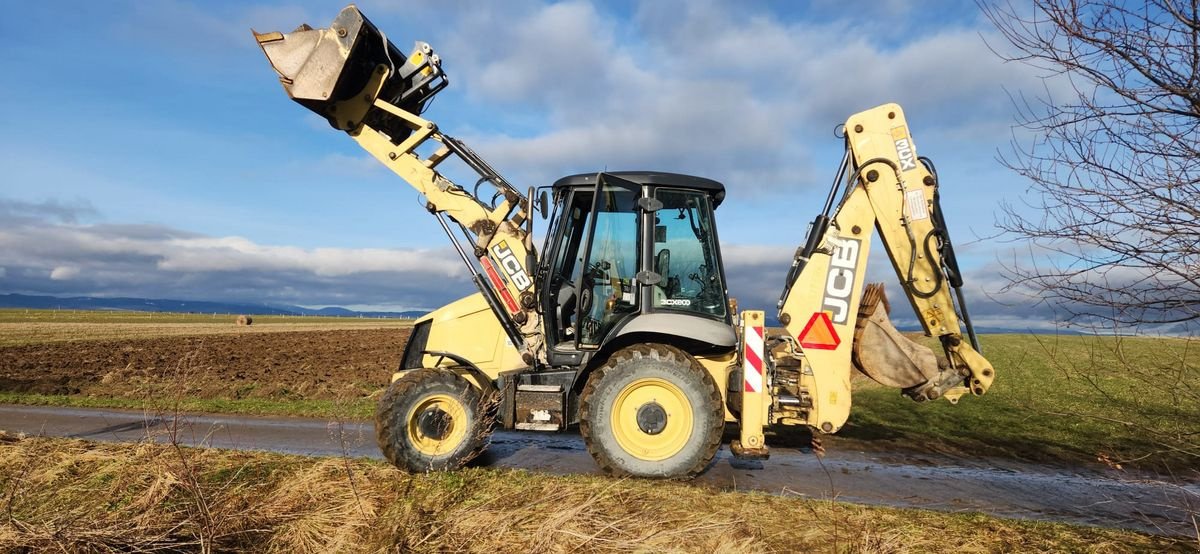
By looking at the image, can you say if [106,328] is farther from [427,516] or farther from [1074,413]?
[1074,413]

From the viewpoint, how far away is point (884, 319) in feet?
21.9

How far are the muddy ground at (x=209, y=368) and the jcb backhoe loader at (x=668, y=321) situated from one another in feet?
10.0

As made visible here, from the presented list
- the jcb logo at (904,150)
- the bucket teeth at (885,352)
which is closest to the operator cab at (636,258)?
the bucket teeth at (885,352)

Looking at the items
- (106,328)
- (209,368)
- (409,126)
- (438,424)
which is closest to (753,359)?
(438,424)

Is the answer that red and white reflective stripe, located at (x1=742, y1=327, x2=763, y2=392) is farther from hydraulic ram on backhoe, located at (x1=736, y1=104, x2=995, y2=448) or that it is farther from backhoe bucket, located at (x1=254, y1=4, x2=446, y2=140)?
backhoe bucket, located at (x1=254, y1=4, x2=446, y2=140)

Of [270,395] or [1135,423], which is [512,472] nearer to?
[1135,423]

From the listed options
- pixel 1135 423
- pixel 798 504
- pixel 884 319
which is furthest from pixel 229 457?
pixel 1135 423

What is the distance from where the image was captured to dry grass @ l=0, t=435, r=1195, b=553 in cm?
381

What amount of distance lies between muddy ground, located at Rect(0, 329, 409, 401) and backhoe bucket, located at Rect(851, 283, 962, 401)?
614 cm

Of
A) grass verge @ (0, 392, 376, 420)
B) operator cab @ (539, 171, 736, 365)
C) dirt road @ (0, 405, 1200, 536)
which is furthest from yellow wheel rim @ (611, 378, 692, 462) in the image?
grass verge @ (0, 392, 376, 420)

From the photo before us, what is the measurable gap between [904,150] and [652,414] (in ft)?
11.2

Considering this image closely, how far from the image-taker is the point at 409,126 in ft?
24.2

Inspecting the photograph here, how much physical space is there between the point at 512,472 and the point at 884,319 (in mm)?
3859

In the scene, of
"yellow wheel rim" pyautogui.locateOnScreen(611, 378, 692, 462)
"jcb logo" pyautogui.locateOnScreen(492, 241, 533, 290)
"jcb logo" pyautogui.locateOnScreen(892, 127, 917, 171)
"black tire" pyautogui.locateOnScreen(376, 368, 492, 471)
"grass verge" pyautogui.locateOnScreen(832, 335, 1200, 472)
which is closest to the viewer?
"grass verge" pyautogui.locateOnScreen(832, 335, 1200, 472)
